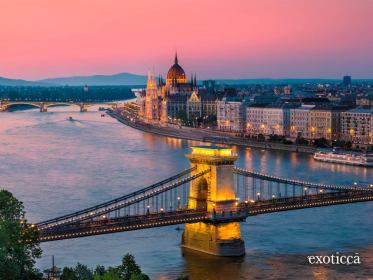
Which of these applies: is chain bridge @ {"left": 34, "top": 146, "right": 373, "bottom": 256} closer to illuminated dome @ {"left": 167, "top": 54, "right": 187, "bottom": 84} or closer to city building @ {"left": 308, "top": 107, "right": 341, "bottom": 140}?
city building @ {"left": 308, "top": 107, "right": 341, "bottom": 140}

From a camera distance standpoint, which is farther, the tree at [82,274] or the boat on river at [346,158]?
the boat on river at [346,158]

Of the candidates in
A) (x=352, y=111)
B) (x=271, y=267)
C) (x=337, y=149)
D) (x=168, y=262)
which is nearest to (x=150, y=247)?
(x=168, y=262)

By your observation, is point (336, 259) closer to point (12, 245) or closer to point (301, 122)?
point (12, 245)

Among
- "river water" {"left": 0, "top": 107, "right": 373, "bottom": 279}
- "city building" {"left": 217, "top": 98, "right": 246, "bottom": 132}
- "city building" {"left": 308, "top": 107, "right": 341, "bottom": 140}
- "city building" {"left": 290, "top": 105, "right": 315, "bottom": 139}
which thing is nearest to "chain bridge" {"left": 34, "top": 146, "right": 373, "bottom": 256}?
"river water" {"left": 0, "top": 107, "right": 373, "bottom": 279}

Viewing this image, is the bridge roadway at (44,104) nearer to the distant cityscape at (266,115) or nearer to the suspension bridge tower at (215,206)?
the distant cityscape at (266,115)

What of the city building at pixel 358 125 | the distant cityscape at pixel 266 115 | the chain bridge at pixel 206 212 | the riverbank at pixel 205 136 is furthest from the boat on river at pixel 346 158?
the chain bridge at pixel 206 212

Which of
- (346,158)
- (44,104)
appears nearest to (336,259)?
(346,158)
